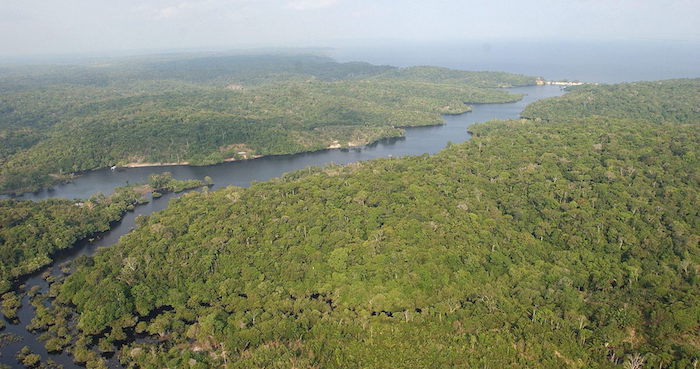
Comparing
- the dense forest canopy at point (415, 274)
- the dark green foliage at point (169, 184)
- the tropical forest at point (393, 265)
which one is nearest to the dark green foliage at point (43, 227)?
the tropical forest at point (393, 265)

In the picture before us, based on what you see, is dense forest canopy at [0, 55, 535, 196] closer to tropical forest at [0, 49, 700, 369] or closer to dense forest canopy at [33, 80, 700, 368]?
tropical forest at [0, 49, 700, 369]

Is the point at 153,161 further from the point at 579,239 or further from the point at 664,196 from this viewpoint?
the point at 664,196

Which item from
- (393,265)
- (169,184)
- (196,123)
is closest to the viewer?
(393,265)

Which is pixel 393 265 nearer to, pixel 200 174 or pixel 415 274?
pixel 415 274

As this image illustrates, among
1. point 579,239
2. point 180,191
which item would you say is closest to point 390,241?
point 579,239

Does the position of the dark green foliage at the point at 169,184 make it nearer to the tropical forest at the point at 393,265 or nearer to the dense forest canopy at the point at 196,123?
the tropical forest at the point at 393,265

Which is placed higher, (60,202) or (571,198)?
(571,198)

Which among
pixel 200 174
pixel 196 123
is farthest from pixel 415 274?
pixel 196 123
